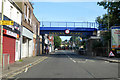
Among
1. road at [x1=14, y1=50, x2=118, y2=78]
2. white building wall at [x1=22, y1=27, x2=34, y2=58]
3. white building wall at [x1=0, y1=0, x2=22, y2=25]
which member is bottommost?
road at [x1=14, y1=50, x2=118, y2=78]

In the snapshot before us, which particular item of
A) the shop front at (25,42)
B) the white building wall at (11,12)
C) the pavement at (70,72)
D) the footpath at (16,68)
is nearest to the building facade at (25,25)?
the shop front at (25,42)

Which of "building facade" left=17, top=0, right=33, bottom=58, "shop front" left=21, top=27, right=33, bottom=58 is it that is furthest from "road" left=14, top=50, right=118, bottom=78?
"shop front" left=21, top=27, right=33, bottom=58

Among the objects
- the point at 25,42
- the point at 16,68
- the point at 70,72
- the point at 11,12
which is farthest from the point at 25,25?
the point at 70,72

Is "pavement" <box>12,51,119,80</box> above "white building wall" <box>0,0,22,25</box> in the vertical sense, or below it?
below

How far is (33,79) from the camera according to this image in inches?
336

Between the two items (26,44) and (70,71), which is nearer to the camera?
(70,71)

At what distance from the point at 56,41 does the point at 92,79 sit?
366 feet

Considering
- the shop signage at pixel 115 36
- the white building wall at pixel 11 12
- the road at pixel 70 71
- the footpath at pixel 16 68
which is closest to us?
the road at pixel 70 71

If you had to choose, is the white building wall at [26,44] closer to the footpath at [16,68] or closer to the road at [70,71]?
the footpath at [16,68]

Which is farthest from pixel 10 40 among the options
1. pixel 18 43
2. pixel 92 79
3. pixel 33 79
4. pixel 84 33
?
pixel 84 33

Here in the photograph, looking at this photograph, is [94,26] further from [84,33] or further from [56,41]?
[56,41]

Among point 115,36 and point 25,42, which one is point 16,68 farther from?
point 115,36

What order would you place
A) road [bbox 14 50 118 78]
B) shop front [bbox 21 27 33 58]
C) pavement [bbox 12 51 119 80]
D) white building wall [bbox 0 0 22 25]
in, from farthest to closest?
shop front [bbox 21 27 33 58] < white building wall [bbox 0 0 22 25] < road [bbox 14 50 118 78] < pavement [bbox 12 51 119 80]

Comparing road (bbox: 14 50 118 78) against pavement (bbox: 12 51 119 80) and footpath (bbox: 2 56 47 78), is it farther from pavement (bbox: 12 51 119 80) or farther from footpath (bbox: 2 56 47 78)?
footpath (bbox: 2 56 47 78)
